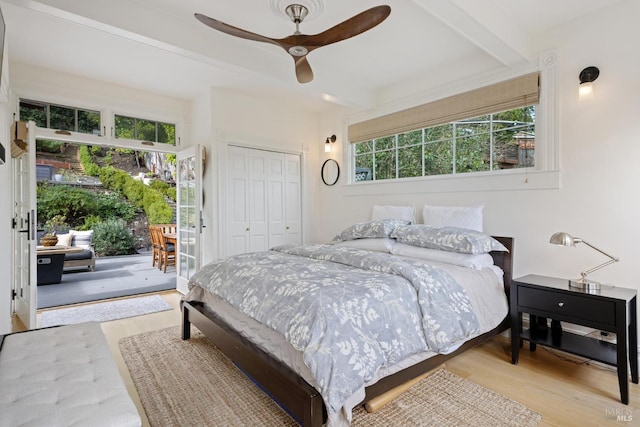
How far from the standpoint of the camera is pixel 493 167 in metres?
3.29

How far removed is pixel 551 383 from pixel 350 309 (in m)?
1.60

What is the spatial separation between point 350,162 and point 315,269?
2715mm

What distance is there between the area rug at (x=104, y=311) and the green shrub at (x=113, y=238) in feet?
17.2

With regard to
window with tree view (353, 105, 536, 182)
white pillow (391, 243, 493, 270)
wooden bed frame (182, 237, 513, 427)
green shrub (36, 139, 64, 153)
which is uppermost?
green shrub (36, 139, 64, 153)

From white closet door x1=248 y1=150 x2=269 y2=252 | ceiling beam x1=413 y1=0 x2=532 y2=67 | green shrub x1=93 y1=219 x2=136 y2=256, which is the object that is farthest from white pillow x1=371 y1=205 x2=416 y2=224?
green shrub x1=93 y1=219 x2=136 y2=256

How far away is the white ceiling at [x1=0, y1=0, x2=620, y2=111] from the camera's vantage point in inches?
95.4

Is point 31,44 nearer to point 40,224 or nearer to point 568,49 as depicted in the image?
point 568,49

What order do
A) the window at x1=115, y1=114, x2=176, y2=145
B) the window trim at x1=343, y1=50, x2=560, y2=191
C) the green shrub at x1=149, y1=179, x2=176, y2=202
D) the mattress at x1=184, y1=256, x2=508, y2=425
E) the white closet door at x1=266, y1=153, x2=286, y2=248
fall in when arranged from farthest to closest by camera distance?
the green shrub at x1=149, y1=179, x2=176, y2=202 → the white closet door at x1=266, y1=153, x2=286, y2=248 → the window at x1=115, y1=114, x2=176, y2=145 → the window trim at x1=343, y1=50, x2=560, y2=191 → the mattress at x1=184, y1=256, x2=508, y2=425

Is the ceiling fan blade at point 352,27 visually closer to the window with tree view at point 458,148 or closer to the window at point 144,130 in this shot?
the window with tree view at point 458,148

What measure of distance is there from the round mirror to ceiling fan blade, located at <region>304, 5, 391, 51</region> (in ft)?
8.77

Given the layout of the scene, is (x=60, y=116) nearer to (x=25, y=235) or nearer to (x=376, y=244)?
(x=25, y=235)

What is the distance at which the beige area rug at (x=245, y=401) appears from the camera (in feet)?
6.03

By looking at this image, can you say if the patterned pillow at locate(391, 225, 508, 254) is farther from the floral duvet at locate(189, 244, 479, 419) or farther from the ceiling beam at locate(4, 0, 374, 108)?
the ceiling beam at locate(4, 0, 374, 108)

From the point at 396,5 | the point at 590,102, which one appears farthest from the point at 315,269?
the point at 590,102
